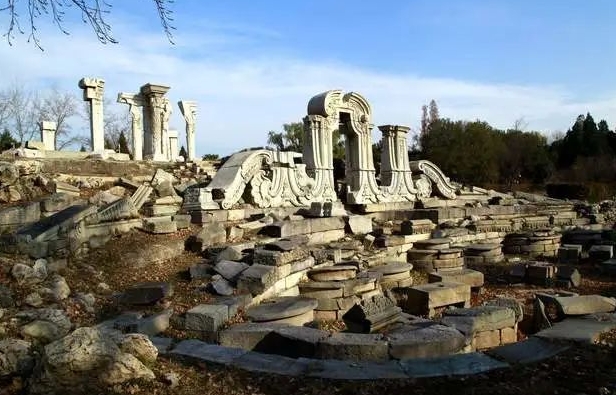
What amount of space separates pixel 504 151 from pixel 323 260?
1515 inches

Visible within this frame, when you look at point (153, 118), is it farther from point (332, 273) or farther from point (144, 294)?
point (144, 294)

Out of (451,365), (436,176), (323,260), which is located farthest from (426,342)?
(436,176)

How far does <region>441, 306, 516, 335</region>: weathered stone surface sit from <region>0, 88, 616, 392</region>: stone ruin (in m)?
0.02

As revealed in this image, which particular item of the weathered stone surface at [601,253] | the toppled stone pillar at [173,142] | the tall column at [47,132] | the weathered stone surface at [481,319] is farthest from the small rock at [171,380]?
the toppled stone pillar at [173,142]

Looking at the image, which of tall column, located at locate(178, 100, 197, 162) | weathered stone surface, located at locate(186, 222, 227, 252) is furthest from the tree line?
weathered stone surface, located at locate(186, 222, 227, 252)

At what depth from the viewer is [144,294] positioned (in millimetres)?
5484

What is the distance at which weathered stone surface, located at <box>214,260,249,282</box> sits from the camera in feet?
20.2

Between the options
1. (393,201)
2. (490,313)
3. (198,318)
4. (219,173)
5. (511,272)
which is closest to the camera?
(198,318)

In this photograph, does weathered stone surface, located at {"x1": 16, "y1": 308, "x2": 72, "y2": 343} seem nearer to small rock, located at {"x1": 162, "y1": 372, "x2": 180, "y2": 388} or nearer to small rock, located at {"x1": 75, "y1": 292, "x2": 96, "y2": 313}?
small rock, located at {"x1": 75, "y1": 292, "x2": 96, "y2": 313}

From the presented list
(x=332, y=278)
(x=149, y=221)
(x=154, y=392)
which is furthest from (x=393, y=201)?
(x=154, y=392)

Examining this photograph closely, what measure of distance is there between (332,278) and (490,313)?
2.49 metres

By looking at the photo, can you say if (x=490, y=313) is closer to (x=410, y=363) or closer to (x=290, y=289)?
(x=410, y=363)

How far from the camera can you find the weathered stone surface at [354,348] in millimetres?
4125

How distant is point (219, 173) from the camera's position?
10.1m
